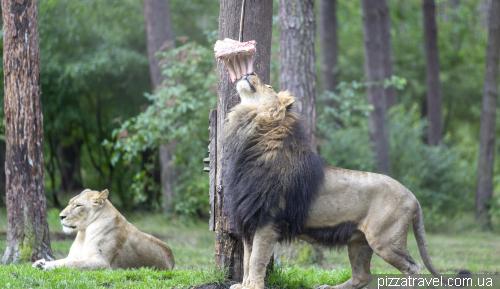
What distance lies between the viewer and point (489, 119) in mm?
15492

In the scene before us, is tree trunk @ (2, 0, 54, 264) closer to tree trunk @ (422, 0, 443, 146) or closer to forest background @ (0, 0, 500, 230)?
forest background @ (0, 0, 500, 230)

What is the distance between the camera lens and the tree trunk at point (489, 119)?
49.4 feet

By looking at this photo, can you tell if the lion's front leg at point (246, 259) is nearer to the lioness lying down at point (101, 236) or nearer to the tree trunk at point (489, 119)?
the lioness lying down at point (101, 236)

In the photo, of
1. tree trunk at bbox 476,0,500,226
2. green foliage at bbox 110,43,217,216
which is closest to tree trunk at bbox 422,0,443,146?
tree trunk at bbox 476,0,500,226

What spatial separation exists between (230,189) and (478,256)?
304 inches

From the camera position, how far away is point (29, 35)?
6691mm

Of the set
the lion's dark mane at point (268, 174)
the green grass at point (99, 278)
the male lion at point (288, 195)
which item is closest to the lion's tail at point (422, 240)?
the male lion at point (288, 195)

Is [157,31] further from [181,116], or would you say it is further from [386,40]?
[386,40]

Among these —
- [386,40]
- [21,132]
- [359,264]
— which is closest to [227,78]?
[359,264]

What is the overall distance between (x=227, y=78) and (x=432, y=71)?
1544 centimetres

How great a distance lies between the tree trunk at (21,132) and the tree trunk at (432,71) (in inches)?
601

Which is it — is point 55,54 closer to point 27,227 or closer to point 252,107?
point 27,227

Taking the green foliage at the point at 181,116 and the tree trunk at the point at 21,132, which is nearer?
the tree trunk at the point at 21,132

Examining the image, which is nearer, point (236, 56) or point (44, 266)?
point (236, 56)
